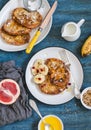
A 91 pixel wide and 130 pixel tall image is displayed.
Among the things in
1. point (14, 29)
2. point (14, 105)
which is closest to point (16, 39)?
point (14, 29)

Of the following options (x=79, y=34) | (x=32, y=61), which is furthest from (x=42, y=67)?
(x=79, y=34)

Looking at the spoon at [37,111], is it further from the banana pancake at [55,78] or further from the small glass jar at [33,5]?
the small glass jar at [33,5]

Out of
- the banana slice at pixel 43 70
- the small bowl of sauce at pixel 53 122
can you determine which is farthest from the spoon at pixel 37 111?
the banana slice at pixel 43 70

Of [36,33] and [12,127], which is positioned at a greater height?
[36,33]

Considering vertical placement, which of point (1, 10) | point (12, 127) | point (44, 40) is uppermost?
point (1, 10)

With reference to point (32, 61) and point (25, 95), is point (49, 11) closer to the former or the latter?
point (32, 61)

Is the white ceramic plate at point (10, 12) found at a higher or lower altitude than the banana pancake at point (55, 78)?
higher

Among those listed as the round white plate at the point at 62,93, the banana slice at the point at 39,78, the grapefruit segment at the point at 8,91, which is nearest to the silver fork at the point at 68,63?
the round white plate at the point at 62,93

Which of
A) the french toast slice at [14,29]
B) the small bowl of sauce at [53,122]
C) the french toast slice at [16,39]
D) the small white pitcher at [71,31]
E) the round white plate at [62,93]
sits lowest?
the small bowl of sauce at [53,122]
